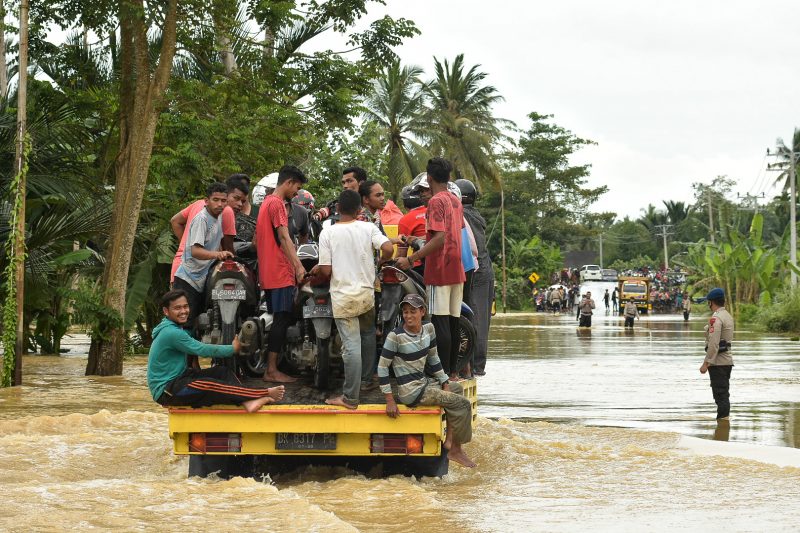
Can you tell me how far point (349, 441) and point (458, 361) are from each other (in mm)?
1708

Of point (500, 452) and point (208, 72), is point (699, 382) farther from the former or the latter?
point (208, 72)

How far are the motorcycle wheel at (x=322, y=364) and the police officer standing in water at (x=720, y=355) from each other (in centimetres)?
577

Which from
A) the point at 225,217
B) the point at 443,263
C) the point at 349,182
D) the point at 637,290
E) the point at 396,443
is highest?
the point at 637,290

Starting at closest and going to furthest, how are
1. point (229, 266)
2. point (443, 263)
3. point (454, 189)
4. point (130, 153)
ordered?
point (229, 266) → point (443, 263) → point (454, 189) → point (130, 153)

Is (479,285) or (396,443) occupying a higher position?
(479,285)

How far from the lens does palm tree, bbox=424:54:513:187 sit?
58656 mm

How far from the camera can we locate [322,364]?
884 cm

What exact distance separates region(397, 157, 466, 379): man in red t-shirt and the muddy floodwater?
1.23 m

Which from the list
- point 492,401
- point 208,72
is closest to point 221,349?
point 492,401

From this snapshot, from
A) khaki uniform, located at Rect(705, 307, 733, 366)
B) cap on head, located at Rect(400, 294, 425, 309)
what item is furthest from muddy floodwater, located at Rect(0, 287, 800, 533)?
cap on head, located at Rect(400, 294, 425, 309)

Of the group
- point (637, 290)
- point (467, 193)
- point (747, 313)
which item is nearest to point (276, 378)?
point (467, 193)

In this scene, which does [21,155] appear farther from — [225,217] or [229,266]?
[229,266]

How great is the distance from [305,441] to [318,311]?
1038 millimetres

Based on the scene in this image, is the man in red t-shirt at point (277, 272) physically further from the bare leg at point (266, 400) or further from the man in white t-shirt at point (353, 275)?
the bare leg at point (266, 400)
